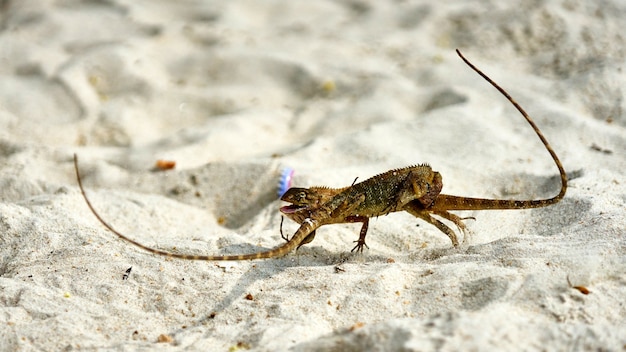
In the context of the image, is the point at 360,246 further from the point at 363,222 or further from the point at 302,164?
the point at 302,164

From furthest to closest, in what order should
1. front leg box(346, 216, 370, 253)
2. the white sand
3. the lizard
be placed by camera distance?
front leg box(346, 216, 370, 253) < the lizard < the white sand

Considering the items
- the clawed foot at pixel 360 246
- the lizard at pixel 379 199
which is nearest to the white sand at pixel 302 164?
the clawed foot at pixel 360 246

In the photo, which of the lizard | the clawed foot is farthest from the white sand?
the lizard

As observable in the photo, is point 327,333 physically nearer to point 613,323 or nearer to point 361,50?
point 613,323

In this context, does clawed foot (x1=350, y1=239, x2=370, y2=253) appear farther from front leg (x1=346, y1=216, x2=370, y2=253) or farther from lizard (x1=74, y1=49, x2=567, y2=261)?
lizard (x1=74, y1=49, x2=567, y2=261)

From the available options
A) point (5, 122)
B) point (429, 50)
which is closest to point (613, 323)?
point (429, 50)

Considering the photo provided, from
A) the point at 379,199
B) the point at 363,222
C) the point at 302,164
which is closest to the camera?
the point at 379,199

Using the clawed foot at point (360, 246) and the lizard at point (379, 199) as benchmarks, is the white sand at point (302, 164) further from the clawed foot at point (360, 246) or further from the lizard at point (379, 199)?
the lizard at point (379, 199)

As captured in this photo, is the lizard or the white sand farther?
the lizard

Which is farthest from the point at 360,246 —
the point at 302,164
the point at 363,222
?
the point at 302,164
